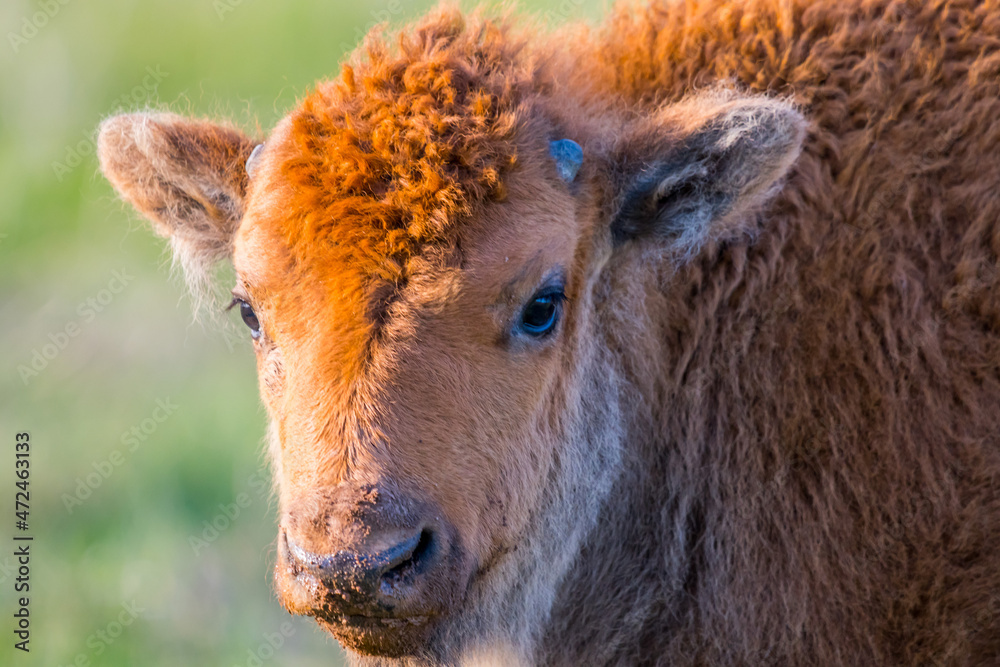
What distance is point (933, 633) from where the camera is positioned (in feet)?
12.3

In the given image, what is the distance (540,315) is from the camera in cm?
364

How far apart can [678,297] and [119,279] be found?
7276 mm

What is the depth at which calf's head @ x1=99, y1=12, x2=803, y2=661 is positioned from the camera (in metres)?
3.19
